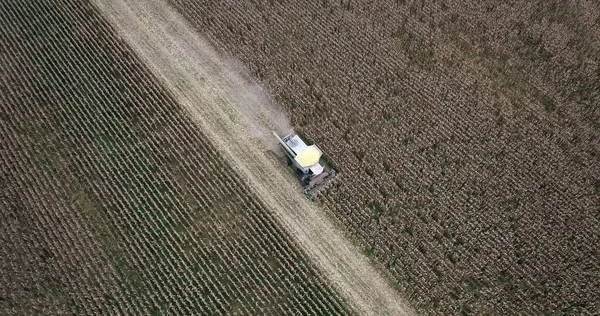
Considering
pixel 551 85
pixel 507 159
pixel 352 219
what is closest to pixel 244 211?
pixel 352 219

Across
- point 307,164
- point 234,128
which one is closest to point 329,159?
point 307,164

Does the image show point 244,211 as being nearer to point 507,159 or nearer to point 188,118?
point 188,118

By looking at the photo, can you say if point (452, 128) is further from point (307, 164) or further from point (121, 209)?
point (121, 209)

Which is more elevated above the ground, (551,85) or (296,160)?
(551,85)

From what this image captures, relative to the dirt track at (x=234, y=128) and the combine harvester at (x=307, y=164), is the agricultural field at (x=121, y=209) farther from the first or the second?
the combine harvester at (x=307, y=164)

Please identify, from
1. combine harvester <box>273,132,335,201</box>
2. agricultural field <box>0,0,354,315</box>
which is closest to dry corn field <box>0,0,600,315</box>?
agricultural field <box>0,0,354,315</box>

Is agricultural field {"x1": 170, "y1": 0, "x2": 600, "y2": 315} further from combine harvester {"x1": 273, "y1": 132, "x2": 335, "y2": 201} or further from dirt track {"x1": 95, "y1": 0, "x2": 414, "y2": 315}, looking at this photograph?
dirt track {"x1": 95, "y1": 0, "x2": 414, "y2": 315}
